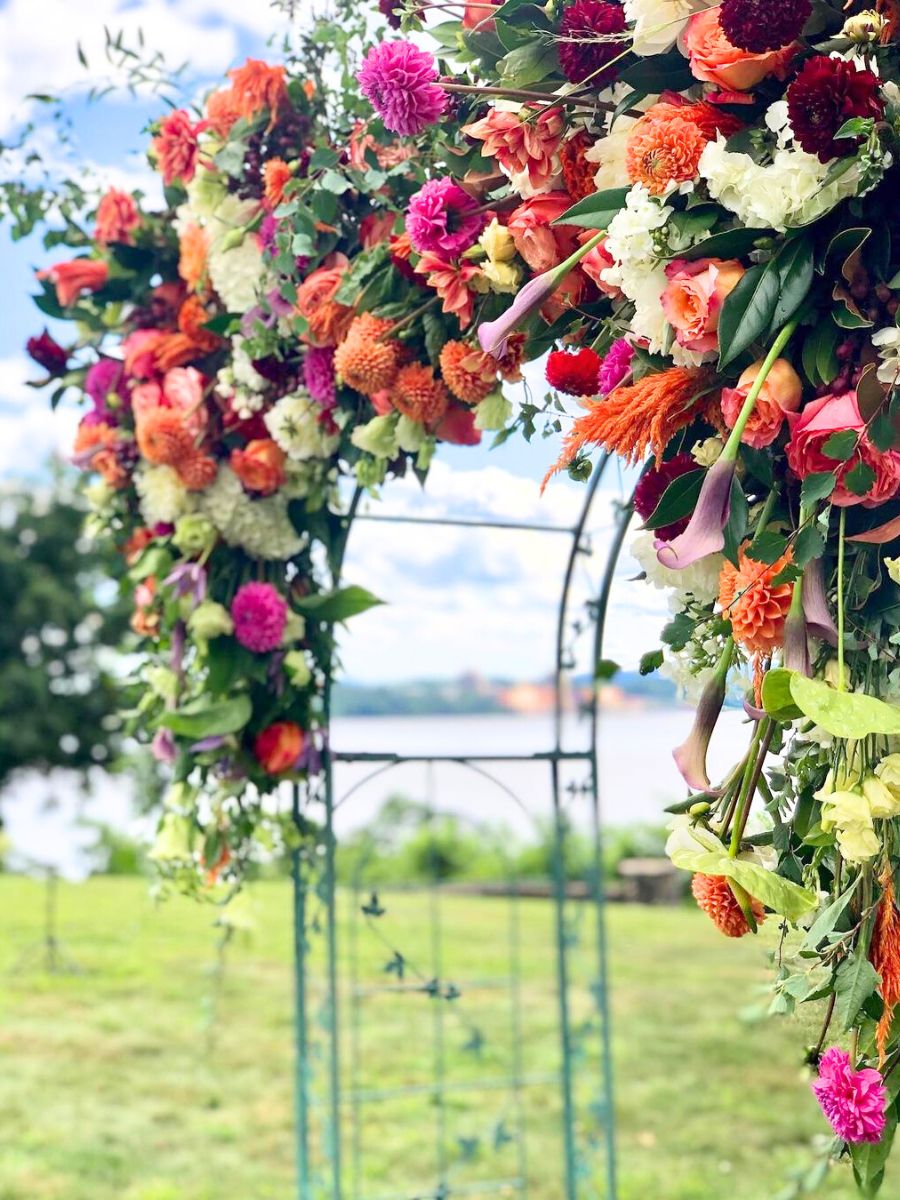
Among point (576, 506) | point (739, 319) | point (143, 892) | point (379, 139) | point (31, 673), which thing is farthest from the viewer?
point (31, 673)

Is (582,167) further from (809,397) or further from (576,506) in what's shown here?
(576,506)

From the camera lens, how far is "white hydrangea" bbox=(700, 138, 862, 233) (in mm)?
905

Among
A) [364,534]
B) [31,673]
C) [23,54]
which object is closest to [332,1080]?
[364,534]

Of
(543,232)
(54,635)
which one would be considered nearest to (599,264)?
(543,232)

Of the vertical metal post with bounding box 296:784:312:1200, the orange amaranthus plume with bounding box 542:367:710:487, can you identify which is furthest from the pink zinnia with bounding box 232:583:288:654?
the orange amaranthus plume with bounding box 542:367:710:487

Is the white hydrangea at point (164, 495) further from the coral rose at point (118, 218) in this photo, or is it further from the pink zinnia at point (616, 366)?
the pink zinnia at point (616, 366)

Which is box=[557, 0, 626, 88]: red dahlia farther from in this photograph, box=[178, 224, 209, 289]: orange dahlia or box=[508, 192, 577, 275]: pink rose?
box=[178, 224, 209, 289]: orange dahlia

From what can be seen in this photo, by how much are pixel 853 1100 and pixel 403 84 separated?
947 millimetres

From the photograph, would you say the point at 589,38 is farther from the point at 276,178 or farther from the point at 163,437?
the point at 163,437

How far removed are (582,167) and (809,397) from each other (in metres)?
0.32

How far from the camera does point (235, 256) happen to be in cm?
175

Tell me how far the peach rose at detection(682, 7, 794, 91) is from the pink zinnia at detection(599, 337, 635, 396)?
0.73 feet

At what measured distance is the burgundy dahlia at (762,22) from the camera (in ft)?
2.89

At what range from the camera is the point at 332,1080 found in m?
2.14
